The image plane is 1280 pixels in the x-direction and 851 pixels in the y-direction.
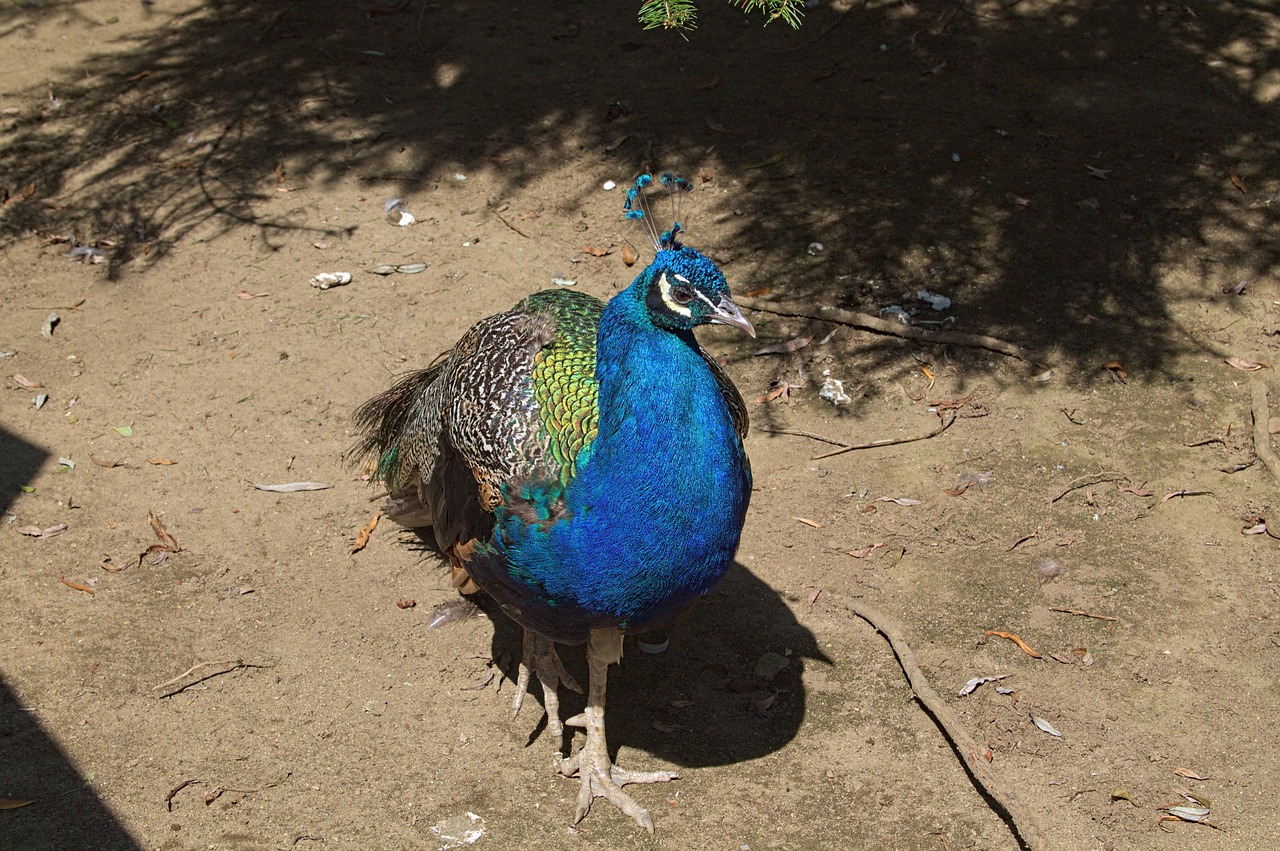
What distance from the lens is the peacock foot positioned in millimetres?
4031

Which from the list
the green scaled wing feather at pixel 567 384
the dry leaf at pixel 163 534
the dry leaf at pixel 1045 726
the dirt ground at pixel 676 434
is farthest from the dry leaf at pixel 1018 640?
the dry leaf at pixel 163 534

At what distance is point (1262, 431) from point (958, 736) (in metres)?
2.57

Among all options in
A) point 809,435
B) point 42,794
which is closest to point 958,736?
point 809,435

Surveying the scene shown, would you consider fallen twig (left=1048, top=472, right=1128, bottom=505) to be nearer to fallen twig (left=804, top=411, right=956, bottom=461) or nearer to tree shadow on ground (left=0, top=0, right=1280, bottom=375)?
fallen twig (left=804, top=411, right=956, bottom=461)

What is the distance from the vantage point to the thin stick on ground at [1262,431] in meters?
5.28

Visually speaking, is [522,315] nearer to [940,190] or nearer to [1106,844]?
[1106,844]

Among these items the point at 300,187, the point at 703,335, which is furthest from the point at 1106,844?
the point at 300,187

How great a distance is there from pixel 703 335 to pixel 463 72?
3.53m

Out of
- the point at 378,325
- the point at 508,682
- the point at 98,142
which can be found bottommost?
the point at 508,682

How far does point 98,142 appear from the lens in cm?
795

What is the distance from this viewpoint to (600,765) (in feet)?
13.6

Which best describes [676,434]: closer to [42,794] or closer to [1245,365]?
[42,794]

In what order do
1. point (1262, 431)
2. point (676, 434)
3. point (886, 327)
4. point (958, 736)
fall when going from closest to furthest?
point (676, 434) → point (958, 736) → point (1262, 431) → point (886, 327)

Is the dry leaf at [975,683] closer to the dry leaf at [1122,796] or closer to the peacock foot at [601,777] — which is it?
the dry leaf at [1122,796]
